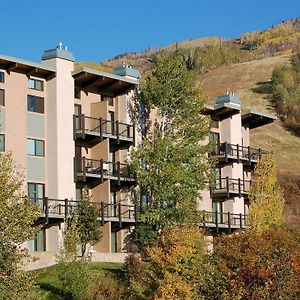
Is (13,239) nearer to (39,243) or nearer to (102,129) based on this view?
(39,243)

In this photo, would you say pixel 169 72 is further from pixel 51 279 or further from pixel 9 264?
pixel 9 264

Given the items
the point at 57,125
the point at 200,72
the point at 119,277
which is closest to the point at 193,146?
the point at 57,125

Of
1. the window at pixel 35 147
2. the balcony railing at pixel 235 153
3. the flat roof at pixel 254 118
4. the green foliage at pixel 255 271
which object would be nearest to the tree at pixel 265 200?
the balcony railing at pixel 235 153

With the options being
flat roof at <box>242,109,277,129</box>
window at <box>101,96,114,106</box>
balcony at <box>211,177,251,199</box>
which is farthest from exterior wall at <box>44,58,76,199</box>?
flat roof at <box>242,109,277,129</box>

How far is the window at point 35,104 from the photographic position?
5743cm

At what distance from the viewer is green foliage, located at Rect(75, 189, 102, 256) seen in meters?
53.9

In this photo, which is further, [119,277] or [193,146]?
[193,146]

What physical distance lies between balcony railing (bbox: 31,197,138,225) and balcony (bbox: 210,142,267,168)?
1084 cm

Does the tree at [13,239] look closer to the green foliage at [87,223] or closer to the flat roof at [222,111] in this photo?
the green foliage at [87,223]

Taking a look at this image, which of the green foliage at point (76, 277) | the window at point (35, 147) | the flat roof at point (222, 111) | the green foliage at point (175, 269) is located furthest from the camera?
the flat roof at point (222, 111)

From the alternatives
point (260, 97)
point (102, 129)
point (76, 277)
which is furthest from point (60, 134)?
point (260, 97)

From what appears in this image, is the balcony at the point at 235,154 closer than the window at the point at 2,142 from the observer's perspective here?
No

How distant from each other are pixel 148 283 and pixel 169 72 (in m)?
22.5

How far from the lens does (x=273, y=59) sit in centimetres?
16112
